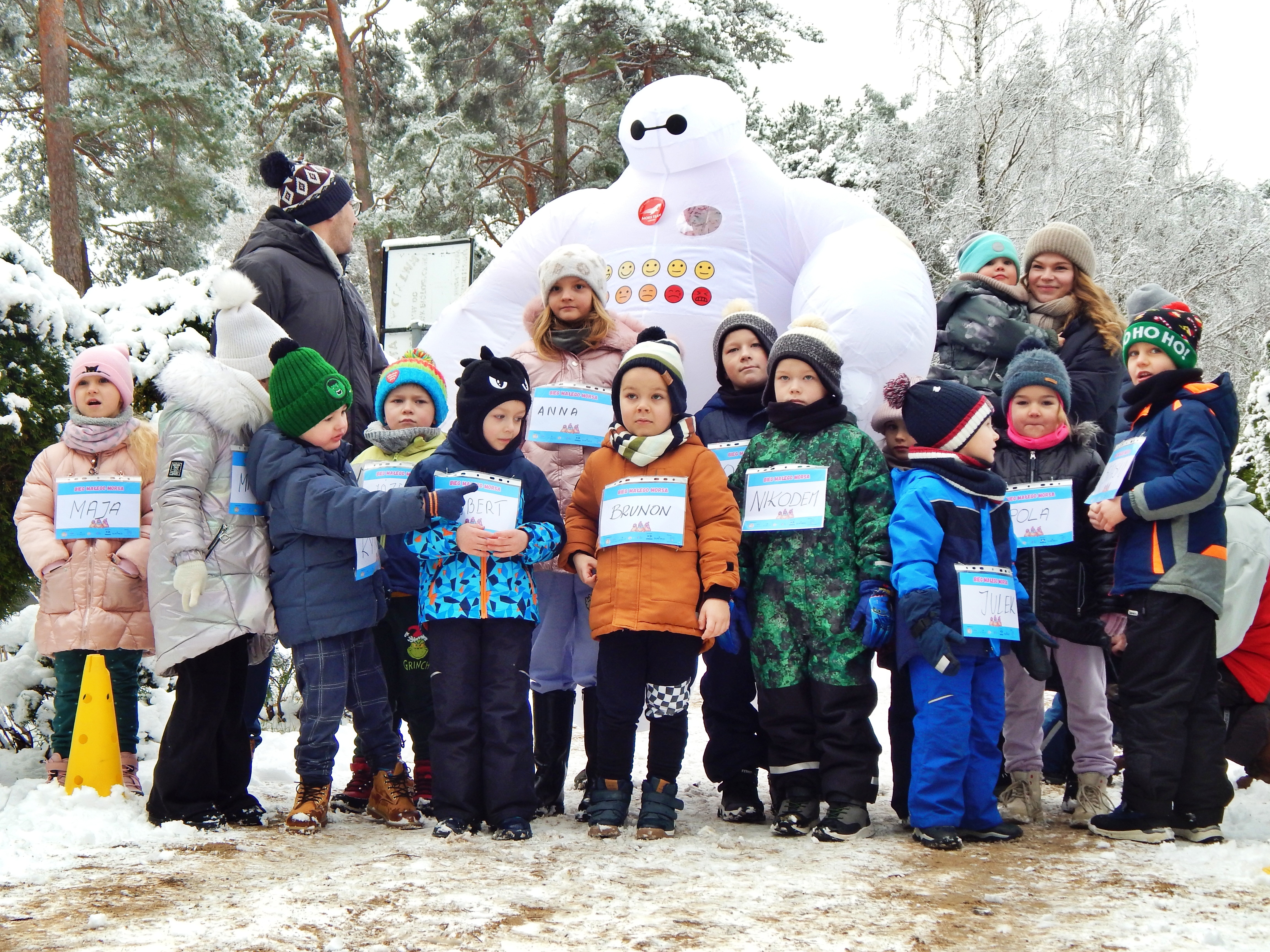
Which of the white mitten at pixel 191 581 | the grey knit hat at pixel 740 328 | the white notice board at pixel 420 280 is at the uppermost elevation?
the white notice board at pixel 420 280

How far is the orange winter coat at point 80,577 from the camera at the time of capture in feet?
13.3

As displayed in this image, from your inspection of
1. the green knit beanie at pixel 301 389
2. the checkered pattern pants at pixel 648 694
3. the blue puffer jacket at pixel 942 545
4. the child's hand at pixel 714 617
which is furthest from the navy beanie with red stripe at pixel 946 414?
the green knit beanie at pixel 301 389

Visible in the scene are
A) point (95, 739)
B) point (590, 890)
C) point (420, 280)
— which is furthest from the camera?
point (420, 280)

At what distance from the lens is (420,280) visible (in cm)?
805

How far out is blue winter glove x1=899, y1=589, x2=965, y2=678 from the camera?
359cm

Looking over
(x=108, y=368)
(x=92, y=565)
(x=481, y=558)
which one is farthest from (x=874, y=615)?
(x=108, y=368)

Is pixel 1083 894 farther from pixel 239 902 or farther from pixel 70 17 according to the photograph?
pixel 70 17

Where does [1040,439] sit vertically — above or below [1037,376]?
Answer: below

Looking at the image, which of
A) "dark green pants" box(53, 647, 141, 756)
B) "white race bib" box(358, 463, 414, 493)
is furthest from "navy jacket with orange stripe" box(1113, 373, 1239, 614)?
"dark green pants" box(53, 647, 141, 756)

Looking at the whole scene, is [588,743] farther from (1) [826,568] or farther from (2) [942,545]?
(2) [942,545]

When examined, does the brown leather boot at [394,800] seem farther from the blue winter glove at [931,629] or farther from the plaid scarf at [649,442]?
the blue winter glove at [931,629]

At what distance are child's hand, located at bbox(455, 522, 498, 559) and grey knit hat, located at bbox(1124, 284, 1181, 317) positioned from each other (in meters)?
2.73

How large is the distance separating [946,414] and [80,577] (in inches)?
121

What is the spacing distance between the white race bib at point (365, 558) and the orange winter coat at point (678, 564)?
66 cm
